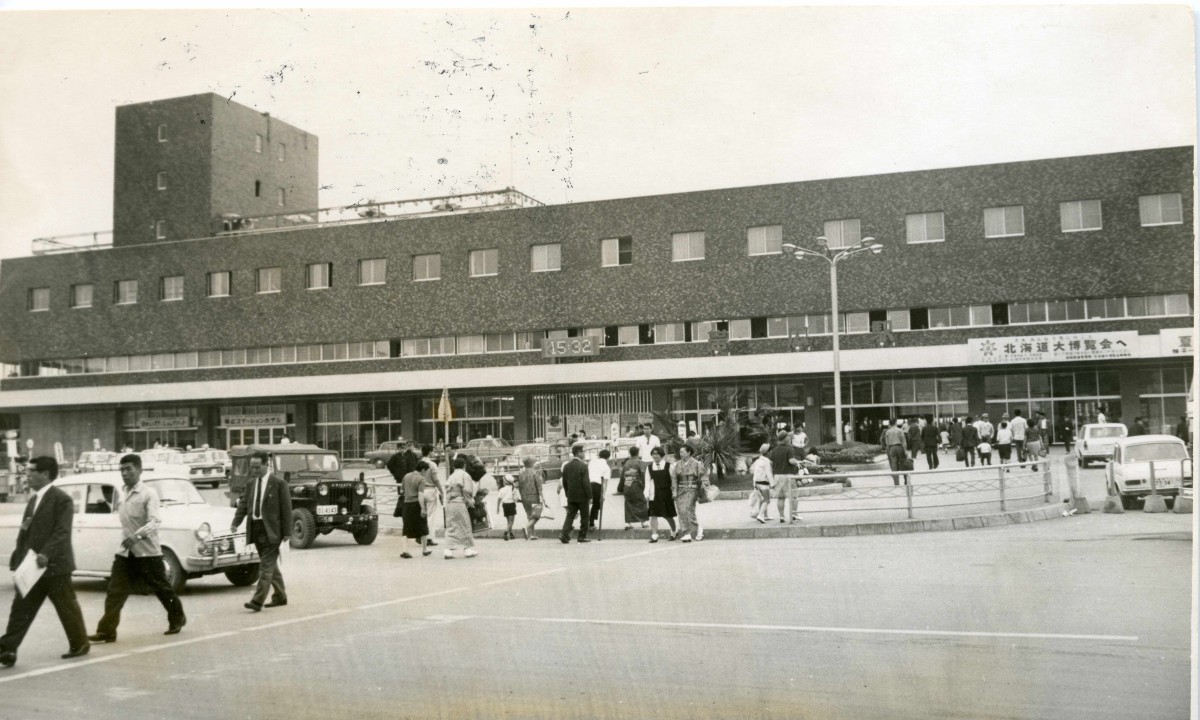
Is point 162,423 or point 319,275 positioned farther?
point 319,275

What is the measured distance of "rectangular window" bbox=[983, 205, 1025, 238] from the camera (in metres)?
22.7

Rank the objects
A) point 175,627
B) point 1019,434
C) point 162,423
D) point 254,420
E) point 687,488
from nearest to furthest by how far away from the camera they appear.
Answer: point 175,627 → point 687,488 → point 1019,434 → point 162,423 → point 254,420

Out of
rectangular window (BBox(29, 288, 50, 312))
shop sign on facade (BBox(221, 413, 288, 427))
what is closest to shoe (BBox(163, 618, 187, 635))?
rectangular window (BBox(29, 288, 50, 312))

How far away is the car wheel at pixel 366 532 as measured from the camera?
51.1 feet

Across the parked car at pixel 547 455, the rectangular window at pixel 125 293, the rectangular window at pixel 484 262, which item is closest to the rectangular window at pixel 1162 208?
the parked car at pixel 547 455

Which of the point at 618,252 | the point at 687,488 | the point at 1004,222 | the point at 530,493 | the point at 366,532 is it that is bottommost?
the point at 366,532

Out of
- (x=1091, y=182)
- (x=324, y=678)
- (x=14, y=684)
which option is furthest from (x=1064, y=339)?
(x=14, y=684)

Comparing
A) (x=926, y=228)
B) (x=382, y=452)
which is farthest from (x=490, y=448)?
(x=926, y=228)

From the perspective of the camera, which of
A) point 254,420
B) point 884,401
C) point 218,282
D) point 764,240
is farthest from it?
point 254,420

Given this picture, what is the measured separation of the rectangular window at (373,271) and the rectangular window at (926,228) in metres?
17.4

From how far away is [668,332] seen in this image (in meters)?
32.0

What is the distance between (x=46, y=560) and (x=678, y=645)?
4740mm

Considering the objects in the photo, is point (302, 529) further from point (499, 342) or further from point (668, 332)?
point (668, 332)

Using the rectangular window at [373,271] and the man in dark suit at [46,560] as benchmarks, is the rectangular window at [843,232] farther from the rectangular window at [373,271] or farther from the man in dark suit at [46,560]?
the man in dark suit at [46,560]
